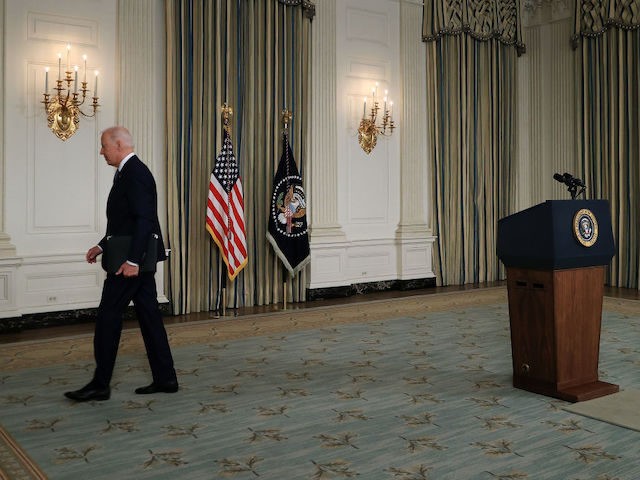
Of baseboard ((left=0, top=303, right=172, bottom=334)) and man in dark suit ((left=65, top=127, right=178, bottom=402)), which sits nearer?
man in dark suit ((left=65, top=127, right=178, bottom=402))

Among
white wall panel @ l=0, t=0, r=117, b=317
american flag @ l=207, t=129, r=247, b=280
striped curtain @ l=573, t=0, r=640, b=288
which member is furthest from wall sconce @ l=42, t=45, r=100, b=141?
striped curtain @ l=573, t=0, r=640, b=288

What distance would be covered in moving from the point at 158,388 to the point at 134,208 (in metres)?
1.13

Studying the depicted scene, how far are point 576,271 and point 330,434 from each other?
177 cm

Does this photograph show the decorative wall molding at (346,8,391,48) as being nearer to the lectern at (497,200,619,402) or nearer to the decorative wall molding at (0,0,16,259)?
the decorative wall molding at (0,0,16,259)

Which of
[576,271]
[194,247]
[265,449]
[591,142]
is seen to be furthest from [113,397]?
[591,142]

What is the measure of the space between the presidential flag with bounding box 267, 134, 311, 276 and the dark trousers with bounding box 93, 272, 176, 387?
3.51 m

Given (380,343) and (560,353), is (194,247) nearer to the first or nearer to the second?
(380,343)

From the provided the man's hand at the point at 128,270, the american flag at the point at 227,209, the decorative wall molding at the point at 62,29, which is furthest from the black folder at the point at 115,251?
the decorative wall molding at the point at 62,29

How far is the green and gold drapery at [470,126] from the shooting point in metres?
9.52

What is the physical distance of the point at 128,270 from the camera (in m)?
3.87

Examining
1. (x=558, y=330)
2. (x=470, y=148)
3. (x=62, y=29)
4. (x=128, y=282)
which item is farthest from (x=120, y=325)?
(x=470, y=148)

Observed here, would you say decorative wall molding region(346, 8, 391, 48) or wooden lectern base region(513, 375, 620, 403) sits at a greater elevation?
decorative wall molding region(346, 8, 391, 48)

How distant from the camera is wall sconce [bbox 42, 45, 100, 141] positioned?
20.7 feet

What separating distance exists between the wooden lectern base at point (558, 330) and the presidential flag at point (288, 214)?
3742 mm
